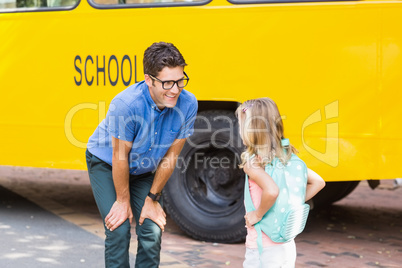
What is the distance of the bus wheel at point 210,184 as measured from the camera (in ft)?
17.9

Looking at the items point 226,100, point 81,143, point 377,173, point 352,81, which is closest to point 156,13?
point 226,100

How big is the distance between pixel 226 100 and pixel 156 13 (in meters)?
0.99

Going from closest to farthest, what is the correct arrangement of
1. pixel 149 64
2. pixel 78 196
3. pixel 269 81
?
pixel 149 64, pixel 269 81, pixel 78 196

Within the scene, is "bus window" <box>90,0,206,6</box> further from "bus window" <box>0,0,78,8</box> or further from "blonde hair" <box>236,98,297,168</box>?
"blonde hair" <box>236,98,297,168</box>

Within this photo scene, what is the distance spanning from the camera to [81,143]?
5.75 meters

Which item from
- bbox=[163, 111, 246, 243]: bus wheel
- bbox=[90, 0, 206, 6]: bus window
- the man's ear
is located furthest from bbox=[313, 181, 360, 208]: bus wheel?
the man's ear

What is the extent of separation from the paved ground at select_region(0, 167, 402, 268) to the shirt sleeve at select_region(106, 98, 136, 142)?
5.76ft

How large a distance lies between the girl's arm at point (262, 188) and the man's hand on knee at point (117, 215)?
0.69m

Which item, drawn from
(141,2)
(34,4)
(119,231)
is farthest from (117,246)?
(34,4)

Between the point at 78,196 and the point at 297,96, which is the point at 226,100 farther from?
the point at 78,196

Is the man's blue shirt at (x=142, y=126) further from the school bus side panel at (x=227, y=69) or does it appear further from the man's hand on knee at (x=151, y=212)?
the school bus side panel at (x=227, y=69)

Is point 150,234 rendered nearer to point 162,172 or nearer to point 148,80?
point 162,172

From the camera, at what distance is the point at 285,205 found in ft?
10.6

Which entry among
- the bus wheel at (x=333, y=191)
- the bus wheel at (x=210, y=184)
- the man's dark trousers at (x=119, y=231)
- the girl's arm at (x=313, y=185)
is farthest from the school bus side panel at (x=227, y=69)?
→ the man's dark trousers at (x=119, y=231)
